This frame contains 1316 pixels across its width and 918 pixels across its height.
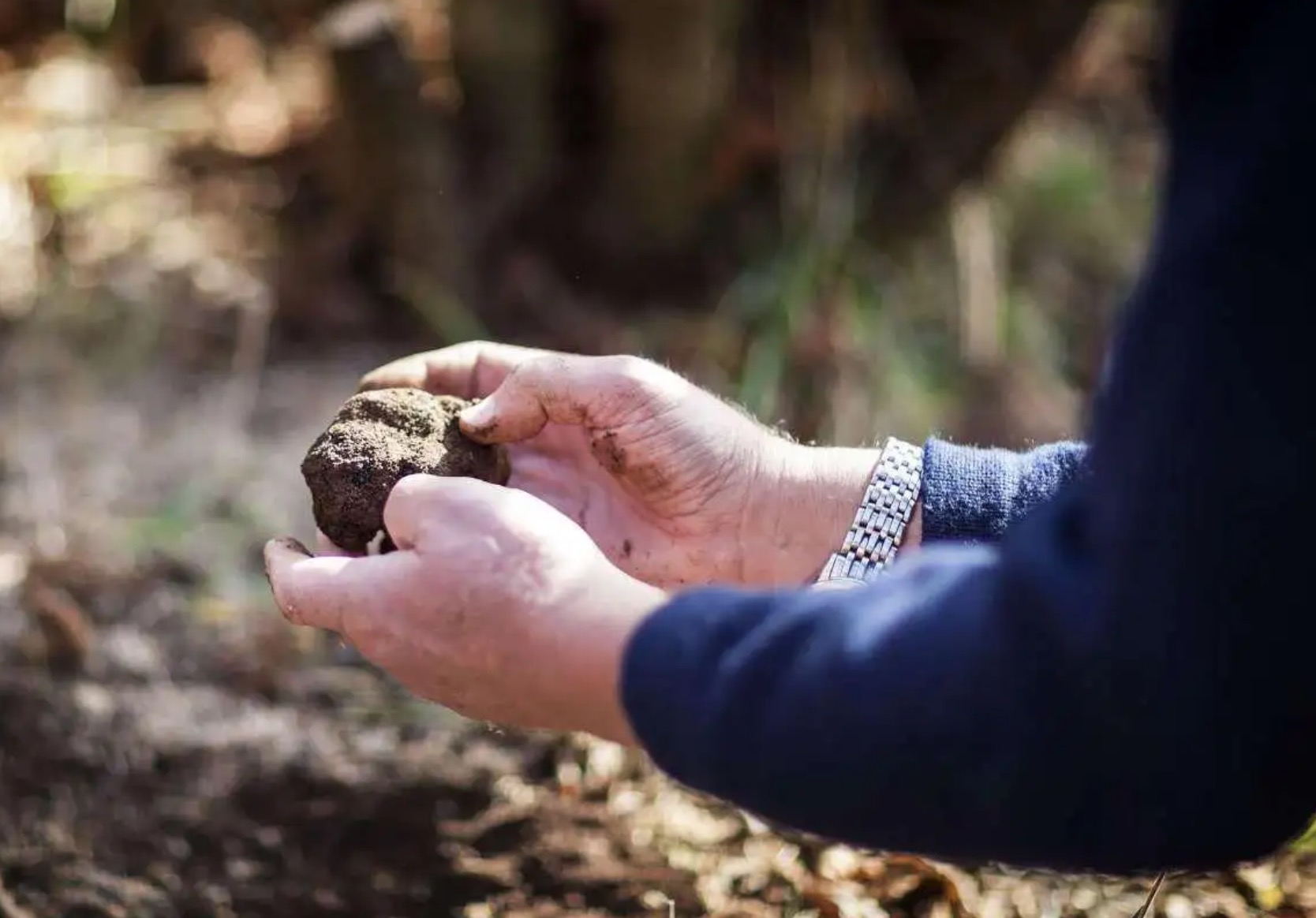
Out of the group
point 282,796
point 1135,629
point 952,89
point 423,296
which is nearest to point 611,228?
point 423,296

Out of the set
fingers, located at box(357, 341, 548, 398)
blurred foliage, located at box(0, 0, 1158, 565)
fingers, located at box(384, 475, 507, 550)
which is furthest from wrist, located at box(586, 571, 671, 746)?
blurred foliage, located at box(0, 0, 1158, 565)

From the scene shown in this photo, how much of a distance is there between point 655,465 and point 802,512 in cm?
20

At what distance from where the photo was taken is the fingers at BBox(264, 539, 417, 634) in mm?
1428

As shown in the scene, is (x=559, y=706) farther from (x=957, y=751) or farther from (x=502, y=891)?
(x=502, y=891)

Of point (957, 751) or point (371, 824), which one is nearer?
point (957, 751)

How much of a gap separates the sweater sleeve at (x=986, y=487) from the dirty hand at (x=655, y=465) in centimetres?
12

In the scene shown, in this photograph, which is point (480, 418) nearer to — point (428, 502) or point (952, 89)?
point (428, 502)

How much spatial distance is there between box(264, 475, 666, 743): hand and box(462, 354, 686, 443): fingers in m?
0.30

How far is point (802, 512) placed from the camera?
1.85m

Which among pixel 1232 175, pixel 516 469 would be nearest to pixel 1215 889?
pixel 516 469

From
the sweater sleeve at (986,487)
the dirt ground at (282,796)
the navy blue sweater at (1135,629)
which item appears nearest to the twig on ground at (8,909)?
the dirt ground at (282,796)

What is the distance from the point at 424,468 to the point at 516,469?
0.26 meters

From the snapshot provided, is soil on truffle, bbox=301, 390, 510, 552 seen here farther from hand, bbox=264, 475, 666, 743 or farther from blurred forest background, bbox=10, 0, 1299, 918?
blurred forest background, bbox=10, 0, 1299, 918

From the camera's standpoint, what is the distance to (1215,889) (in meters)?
2.12
